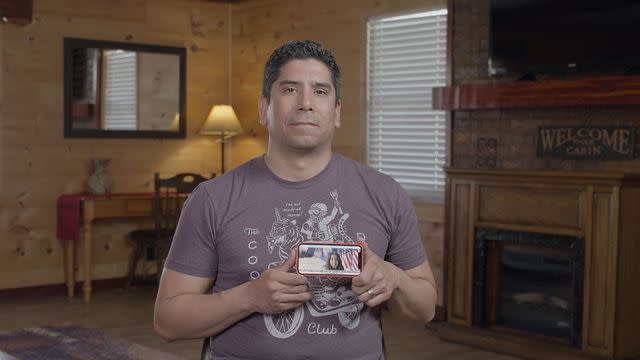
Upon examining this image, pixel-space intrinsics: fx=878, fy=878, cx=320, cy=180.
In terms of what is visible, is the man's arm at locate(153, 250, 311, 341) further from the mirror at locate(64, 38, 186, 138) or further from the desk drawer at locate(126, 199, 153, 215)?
the mirror at locate(64, 38, 186, 138)

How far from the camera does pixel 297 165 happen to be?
79.7 inches

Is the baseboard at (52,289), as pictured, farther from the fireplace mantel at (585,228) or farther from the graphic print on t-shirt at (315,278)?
the graphic print on t-shirt at (315,278)

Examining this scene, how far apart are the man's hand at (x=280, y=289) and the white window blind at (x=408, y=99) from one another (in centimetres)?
430

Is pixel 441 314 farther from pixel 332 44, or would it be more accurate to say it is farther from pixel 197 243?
pixel 197 243

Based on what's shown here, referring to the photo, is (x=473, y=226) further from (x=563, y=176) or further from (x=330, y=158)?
(x=330, y=158)

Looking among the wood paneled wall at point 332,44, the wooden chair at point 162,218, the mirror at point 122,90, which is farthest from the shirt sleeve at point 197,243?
the mirror at point 122,90

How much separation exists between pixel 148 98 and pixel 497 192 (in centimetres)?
339

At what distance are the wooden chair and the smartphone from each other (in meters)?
4.97

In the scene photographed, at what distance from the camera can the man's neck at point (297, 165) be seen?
2.02 m

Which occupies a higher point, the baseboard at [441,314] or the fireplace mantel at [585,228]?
the fireplace mantel at [585,228]

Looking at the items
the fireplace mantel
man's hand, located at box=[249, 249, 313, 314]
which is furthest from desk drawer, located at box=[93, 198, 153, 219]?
man's hand, located at box=[249, 249, 313, 314]

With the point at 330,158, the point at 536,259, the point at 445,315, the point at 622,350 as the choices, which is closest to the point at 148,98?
the point at 445,315

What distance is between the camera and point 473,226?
5.38 metres

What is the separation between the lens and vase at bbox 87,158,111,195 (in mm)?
6863
